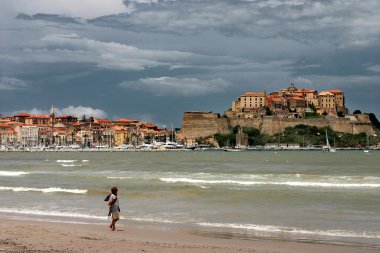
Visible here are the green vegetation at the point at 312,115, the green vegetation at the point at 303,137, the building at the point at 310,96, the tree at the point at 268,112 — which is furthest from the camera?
the building at the point at 310,96

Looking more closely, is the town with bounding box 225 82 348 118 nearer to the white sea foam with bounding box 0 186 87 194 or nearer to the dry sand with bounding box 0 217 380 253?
the white sea foam with bounding box 0 186 87 194

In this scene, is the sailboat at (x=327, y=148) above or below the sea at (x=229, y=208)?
above

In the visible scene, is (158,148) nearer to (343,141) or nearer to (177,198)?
(343,141)

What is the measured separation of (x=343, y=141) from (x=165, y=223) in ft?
446

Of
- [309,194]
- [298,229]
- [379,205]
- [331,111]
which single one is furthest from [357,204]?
[331,111]

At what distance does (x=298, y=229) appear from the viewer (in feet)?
52.5

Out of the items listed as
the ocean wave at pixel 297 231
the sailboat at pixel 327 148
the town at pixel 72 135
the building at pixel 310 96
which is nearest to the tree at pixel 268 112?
the building at pixel 310 96

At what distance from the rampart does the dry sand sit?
131 m

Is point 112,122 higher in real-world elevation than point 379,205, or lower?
higher

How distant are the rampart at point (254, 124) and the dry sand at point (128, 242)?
131446 mm

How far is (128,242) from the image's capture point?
13.4 m

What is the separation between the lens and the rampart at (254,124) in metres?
146

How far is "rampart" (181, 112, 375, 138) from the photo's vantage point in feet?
477

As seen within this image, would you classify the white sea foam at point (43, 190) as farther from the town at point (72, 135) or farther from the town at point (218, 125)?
the town at point (72, 135)
